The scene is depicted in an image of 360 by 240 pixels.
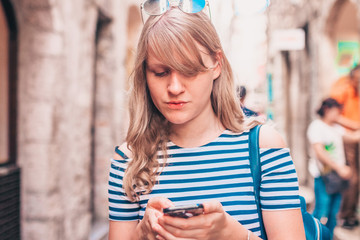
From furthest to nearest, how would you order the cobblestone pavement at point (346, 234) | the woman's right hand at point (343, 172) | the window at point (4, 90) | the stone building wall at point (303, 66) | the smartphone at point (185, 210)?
the stone building wall at point (303, 66) → the cobblestone pavement at point (346, 234) → the woman's right hand at point (343, 172) → the window at point (4, 90) → the smartphone at point (185, 210)

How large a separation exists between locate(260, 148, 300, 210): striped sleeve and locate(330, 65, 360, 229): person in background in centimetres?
463

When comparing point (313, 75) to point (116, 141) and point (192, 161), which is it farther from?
point (192, 161)

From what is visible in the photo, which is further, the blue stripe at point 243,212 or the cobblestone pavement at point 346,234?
the cobblestone pavement at point 346,234

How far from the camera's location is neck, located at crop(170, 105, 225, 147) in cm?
153

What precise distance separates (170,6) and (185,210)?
753mm

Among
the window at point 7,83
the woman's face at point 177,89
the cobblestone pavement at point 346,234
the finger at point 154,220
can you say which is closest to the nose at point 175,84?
the woman's face at point 177,89

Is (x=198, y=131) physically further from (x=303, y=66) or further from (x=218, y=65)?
(x=303, y=66)

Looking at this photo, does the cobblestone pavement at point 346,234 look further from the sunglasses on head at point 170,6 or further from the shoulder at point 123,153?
the sunglasses on head at point 170,6

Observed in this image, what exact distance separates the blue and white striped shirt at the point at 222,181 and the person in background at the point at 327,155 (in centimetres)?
365

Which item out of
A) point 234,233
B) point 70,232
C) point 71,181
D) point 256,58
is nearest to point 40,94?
point 71,181

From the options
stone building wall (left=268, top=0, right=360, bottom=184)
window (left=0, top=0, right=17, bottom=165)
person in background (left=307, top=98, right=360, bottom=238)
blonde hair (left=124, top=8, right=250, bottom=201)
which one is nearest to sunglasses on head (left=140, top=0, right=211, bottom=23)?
blonde hair (left=124, top=8, right=250, bottom=201)

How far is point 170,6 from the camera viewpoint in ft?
4.79

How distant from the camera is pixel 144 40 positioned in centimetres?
145

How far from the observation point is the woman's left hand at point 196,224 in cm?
115
